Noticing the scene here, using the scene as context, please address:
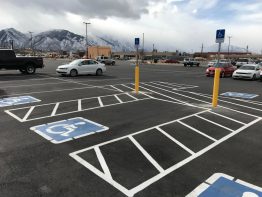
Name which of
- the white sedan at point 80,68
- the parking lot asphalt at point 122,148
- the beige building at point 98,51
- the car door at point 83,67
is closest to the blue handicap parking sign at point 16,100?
the parking lot asphalt at point 122,148

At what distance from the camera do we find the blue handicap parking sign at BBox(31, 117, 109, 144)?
21.7 ft

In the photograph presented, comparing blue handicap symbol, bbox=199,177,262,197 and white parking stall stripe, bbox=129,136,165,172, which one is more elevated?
white parking stall stripe, bbox=129,136,165,172

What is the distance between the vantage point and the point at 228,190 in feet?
14.0

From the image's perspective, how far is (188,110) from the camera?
395 inches

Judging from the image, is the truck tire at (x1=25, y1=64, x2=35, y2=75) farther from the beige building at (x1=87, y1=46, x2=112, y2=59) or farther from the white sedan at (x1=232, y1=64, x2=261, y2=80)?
the beige building at (x1=87, y1=46, x2=112, y2=59)

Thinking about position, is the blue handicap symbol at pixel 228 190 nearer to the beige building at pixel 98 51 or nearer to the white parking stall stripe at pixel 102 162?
the white parking stall stripe at pixel 102 162

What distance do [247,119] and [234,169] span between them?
171 inches

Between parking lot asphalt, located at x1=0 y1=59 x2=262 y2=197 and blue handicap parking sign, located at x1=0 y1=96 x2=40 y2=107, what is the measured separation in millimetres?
224

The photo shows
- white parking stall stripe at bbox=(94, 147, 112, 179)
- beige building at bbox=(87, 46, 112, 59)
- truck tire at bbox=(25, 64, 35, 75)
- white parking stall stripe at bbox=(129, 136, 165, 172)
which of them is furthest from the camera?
beige building at bbox=(87, 46, 112, 59)

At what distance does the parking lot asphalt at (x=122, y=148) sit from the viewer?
4.38 m

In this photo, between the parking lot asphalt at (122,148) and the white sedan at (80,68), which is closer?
the parking lot asphalt at (122,148)

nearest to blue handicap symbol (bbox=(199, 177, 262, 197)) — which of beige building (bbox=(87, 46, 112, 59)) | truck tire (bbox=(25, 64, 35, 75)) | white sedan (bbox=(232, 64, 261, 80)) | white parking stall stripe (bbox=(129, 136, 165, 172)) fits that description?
white parking stall stripe (bbox=(129, 136, 165, 172))

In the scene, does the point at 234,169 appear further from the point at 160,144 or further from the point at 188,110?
the point at 188,110

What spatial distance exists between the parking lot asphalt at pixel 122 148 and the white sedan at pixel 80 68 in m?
12.4
